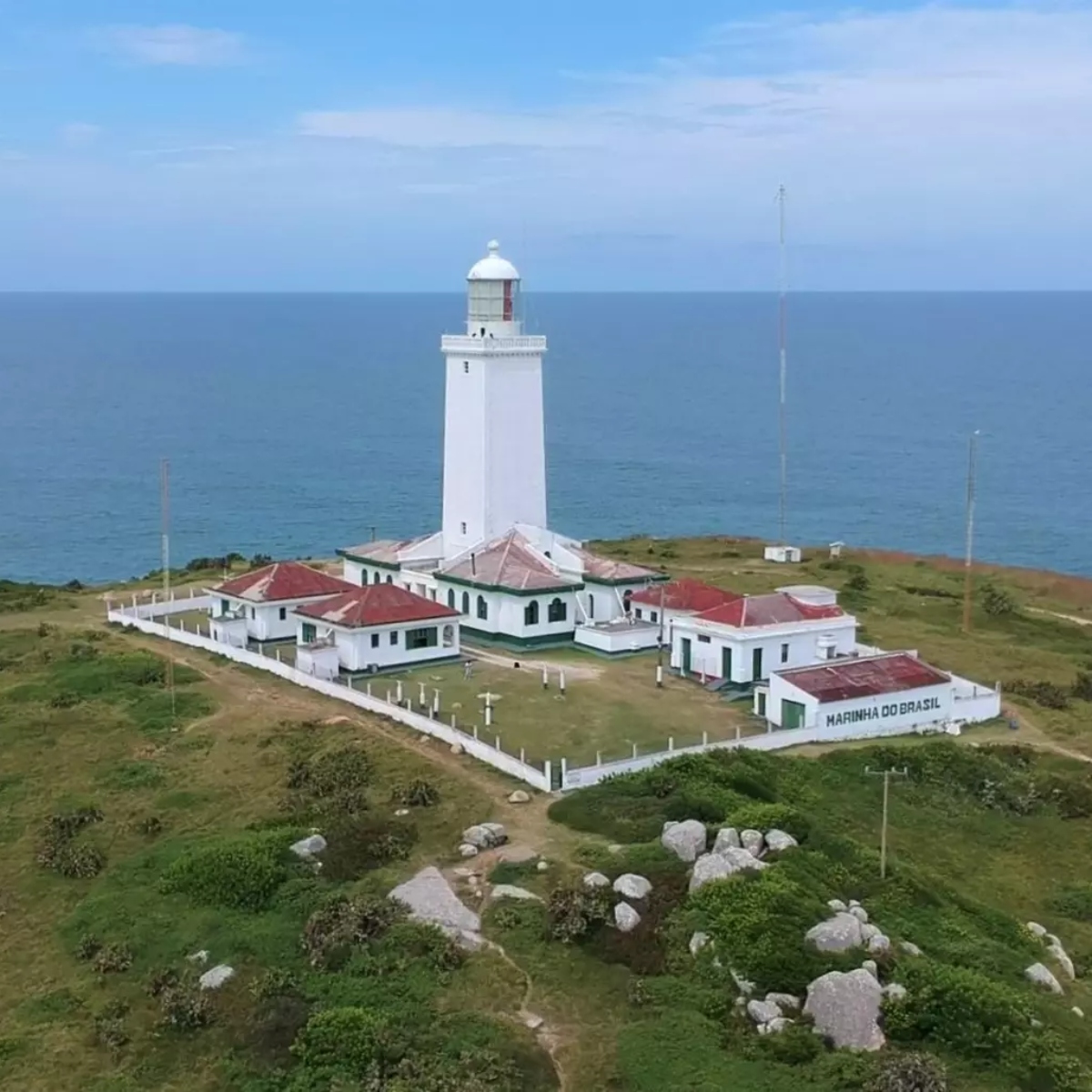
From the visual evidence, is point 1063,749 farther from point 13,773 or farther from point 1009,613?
point 13,773

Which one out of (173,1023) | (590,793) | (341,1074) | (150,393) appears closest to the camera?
(341,1074)

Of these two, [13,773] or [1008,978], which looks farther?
[13,773]

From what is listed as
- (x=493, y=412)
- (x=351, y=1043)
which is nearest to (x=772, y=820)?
(x=351, y=1043)

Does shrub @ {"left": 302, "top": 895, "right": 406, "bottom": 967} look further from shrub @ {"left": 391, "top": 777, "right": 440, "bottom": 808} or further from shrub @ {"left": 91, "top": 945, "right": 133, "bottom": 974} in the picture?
shrub @ {"left": 391, "top": 777, "right": 440, "bottom": 808}

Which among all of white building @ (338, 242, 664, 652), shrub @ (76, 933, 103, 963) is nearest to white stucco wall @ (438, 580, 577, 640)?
white building @ (338, 242, 664, 652)

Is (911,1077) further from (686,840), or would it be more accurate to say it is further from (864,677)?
(864,677)

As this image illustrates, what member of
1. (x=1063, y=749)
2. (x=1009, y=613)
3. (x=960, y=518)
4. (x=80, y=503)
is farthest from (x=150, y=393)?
(x=1063, y=749)
